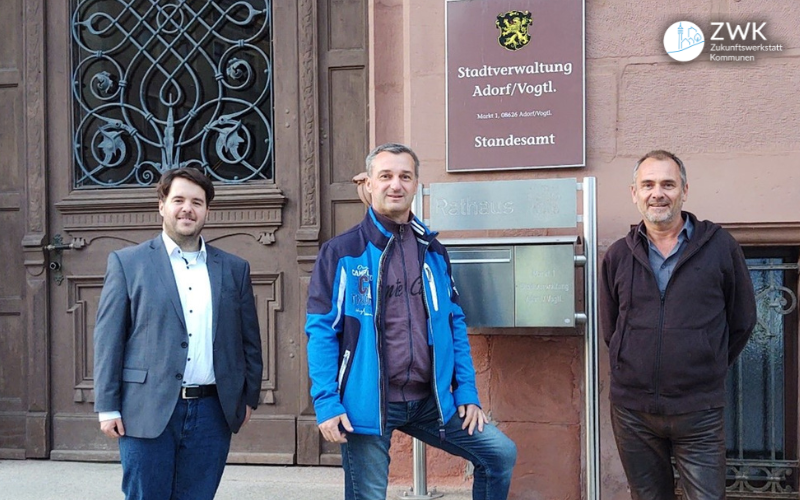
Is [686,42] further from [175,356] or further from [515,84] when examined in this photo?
[175,356]

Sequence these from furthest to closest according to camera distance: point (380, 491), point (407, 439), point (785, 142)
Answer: point (407, 439), point (785, 142), point (380, 491)

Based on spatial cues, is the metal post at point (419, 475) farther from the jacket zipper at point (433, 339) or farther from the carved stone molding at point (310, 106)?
the carved stone molding at point (310, 106)

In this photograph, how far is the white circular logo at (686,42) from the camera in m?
4.20

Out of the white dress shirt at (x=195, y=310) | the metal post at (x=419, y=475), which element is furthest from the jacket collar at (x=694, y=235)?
the white dress shirt at (x=195, y=310)

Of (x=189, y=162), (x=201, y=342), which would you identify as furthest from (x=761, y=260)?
(x=189, y=162)

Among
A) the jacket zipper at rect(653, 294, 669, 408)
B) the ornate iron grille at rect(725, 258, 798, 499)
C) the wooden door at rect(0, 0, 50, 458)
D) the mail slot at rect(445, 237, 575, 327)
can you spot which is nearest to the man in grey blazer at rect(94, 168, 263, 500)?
the mail slot at rect(445, 237, 575, 327)

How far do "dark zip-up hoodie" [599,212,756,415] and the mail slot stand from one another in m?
0.47

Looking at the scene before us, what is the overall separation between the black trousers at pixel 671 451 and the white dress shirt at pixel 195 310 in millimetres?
1689

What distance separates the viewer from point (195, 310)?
330 centimetres

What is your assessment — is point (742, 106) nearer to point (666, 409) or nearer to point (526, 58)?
point (526, 58)

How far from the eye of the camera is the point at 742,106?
4172mm

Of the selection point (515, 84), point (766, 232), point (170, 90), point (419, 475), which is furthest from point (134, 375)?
point (766, 232)

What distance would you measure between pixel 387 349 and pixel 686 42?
2.28 metres

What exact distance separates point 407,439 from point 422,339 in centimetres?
141
